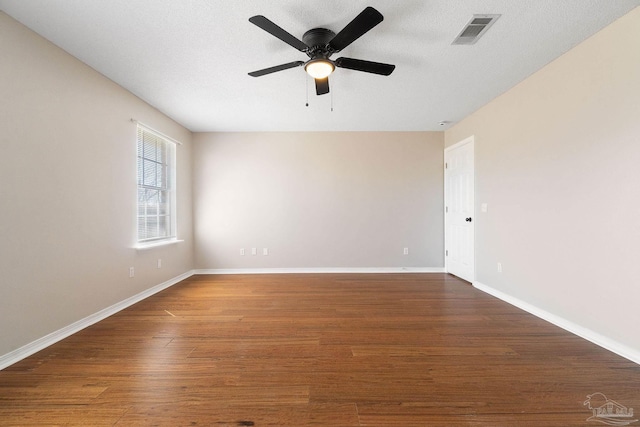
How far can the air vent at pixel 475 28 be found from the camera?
6.31ft

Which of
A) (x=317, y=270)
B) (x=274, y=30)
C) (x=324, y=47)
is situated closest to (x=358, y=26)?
(x=324, y=47)

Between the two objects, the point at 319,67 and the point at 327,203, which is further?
the point at 327,203

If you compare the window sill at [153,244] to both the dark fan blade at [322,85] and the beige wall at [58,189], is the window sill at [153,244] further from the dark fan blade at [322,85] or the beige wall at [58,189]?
the dark fan blade at [322,85]

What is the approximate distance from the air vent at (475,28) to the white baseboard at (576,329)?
2.70 meters

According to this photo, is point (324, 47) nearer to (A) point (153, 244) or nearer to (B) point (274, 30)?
(B) point (274, 30)

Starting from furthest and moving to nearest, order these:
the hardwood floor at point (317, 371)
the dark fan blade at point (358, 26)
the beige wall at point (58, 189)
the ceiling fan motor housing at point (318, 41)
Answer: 1. the ceiling fan motor housing at point (318, 41)
2. the beige wall at point (58, 189)
3. the dark fan blade at point (358, 26)
4. the hardwood floor at point (317, 371)

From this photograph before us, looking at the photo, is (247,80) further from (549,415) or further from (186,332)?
(549,415)

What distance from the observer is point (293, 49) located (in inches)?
90.5

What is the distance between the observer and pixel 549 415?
139 centimetres

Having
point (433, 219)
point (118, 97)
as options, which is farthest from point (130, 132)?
point (433, 219)

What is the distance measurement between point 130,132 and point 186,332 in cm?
252

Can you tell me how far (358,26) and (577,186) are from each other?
2399 mm

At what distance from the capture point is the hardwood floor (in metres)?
1.40

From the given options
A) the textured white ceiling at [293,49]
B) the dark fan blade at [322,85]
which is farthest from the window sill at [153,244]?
the dark fan blade at [322,85]
